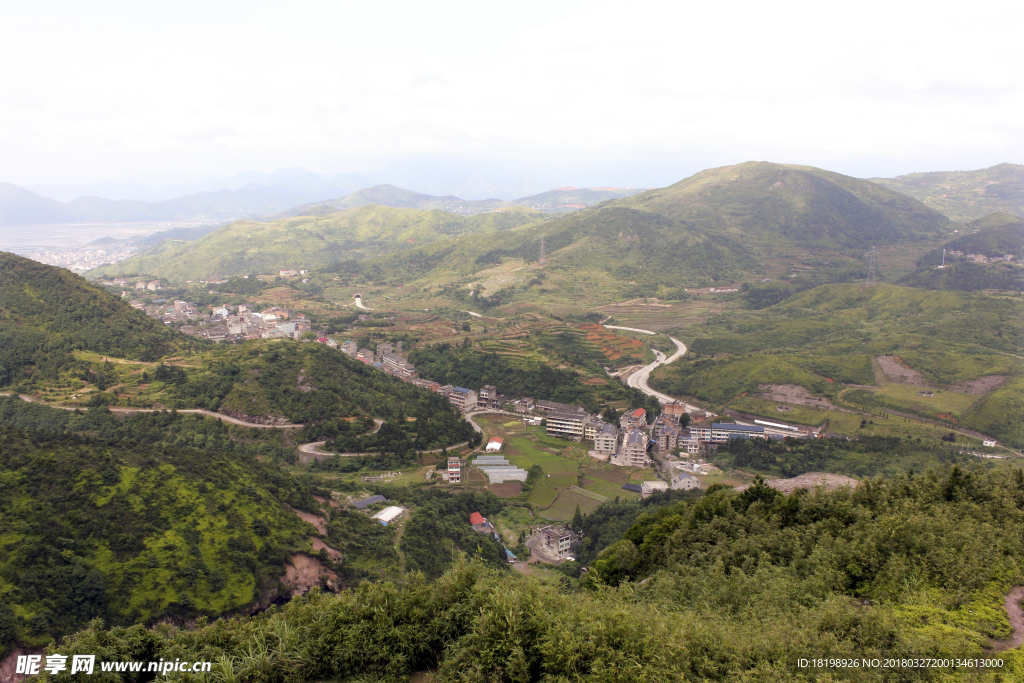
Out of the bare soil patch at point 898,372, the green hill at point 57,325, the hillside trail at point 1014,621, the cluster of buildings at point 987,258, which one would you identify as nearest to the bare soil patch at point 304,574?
the hillside trail at point 1014,621

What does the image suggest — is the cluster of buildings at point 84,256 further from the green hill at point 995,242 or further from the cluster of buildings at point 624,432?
the green hill at point 995,242

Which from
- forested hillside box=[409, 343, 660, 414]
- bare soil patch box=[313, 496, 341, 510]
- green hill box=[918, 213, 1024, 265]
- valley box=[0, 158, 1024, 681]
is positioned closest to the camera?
valley box=[0, 158, 1024, 681]

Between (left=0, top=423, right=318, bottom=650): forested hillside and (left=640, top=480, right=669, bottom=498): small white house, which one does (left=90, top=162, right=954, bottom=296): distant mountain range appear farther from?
(left=0, top=423, right=318, bottom=650): forested hillside

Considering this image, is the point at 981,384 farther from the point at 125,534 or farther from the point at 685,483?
the point at 125,534

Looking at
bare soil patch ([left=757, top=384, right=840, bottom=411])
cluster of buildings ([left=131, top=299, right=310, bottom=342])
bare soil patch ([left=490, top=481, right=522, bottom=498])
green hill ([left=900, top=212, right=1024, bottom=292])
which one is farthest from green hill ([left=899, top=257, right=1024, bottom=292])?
cluster of buildings ([left=131, top=299, right=310, bottom=342])

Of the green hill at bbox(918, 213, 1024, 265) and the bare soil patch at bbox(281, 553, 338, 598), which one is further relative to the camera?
the green hill at bbox(918, 213, 1024, 265)

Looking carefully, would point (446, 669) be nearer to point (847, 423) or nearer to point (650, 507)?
point (650, 507)

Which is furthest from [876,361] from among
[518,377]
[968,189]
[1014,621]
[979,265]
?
[968,189]
